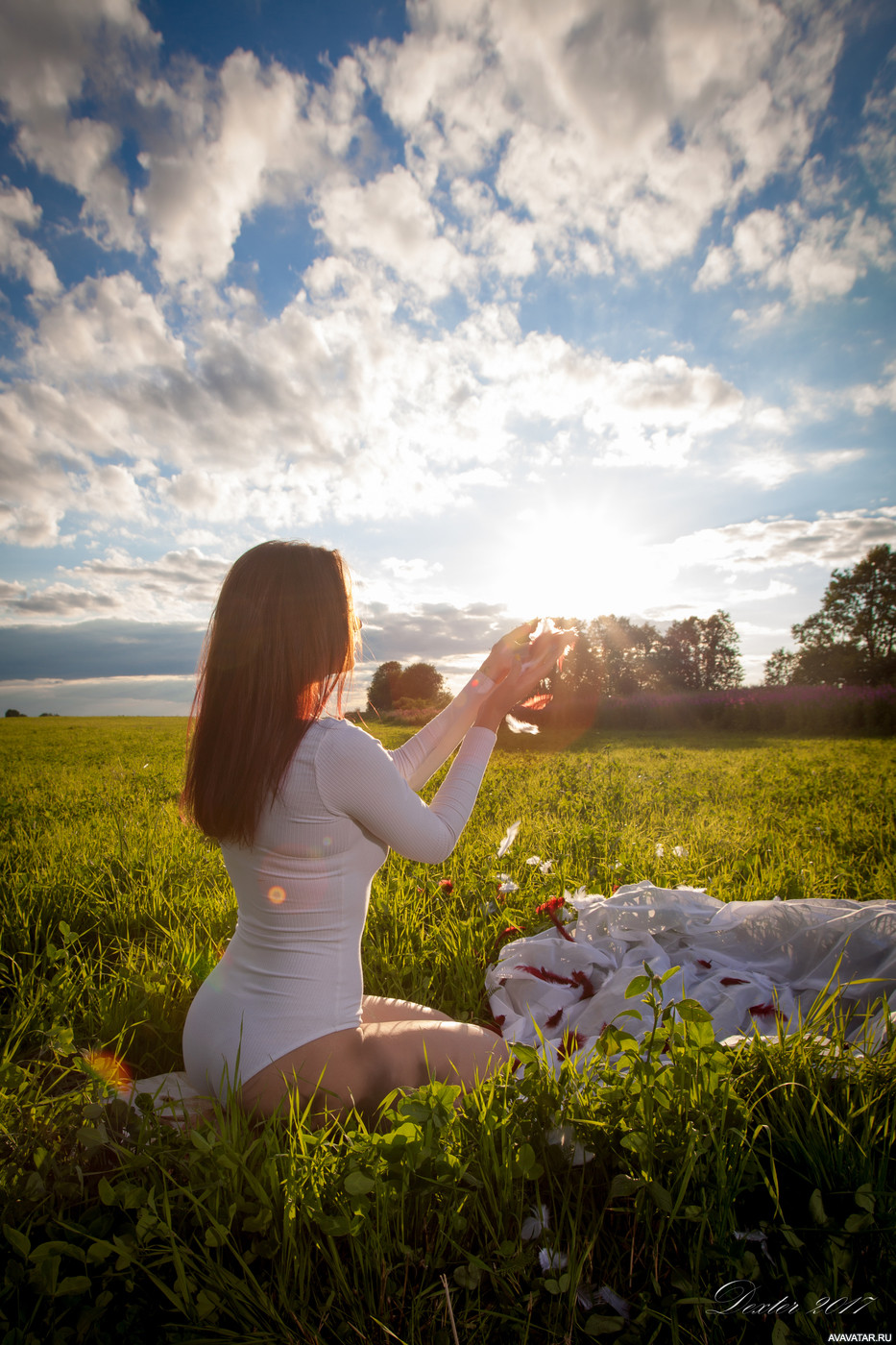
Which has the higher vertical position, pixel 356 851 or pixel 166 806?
pixel 356 851

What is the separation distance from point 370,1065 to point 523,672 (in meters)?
1.53

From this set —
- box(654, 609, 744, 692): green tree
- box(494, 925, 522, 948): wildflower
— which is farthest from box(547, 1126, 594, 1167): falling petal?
box(654, 609, 744, 692): green tree

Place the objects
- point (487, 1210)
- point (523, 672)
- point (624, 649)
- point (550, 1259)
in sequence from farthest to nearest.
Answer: point (624, 649) → point (523, 672) → point (487, 1210) → point (550, 1259)

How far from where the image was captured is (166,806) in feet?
23.7

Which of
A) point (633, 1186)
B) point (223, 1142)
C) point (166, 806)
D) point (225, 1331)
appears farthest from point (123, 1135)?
point (166, 806)

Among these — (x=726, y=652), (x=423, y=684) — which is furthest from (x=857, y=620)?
(x=423, y=684)

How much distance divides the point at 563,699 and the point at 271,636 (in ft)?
80.9

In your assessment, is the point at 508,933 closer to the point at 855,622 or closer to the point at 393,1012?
the point at 393,1012

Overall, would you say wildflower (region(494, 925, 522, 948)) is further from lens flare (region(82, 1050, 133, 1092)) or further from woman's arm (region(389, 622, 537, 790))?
lens flare (region(82, 1050, 133, 1092))

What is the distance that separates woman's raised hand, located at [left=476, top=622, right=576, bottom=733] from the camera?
8.13ft

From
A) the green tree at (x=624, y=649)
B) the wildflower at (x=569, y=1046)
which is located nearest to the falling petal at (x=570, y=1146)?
the wildflower at (x=569, y=1046)

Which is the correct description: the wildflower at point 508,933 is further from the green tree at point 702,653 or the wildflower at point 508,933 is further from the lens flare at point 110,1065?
the green tree at point 702,653

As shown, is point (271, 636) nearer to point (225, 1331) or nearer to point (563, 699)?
point (225, 1331)

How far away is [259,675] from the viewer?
1981 mm
